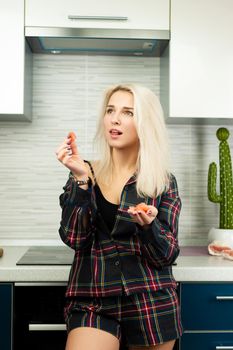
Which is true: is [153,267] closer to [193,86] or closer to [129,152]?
[129,152]

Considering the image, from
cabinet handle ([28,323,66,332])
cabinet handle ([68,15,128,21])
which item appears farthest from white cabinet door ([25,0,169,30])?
cabinet handle ([28,323,66,332])

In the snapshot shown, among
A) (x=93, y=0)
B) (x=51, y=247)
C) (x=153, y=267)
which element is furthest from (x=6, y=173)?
(x=153, y=267)

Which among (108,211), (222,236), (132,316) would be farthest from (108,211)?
(222,236)

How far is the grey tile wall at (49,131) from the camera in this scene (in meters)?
2.51

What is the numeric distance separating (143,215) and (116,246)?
0.22 meters

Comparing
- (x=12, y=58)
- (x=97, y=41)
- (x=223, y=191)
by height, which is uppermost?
(x=97, y=41)

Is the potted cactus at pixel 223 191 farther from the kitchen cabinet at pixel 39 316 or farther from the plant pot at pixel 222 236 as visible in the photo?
the kitchen cabinet at pixel 39 316

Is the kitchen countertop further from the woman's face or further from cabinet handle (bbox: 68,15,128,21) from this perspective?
cabinet handle (bbox: 68,15,128,21)

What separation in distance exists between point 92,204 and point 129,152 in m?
0.29

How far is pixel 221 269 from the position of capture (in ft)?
6.31

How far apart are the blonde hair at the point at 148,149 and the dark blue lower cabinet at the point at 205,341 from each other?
2.23 feet

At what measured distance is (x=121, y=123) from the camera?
167 centimetres

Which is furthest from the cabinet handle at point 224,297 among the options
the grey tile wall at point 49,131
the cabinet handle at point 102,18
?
the cabinet handle at point 102,18

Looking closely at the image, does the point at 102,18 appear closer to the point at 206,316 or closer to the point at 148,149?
the point at 148,149
